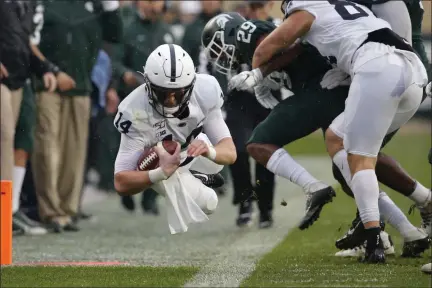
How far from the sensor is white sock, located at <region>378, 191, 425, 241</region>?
22.5 feet

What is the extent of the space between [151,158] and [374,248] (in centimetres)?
135

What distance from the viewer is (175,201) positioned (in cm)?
643

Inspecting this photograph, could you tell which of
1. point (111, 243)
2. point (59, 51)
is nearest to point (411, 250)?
point (111, 243)

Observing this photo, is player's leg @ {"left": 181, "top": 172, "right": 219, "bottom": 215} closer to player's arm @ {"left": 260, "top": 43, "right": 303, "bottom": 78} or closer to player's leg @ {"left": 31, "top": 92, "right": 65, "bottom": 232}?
player's arm @ {"left": 260, "top": 43, "right": 303, "bottom": 78}

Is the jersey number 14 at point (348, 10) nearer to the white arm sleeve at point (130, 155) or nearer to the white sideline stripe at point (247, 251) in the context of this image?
the white arm sleeve at point (130, 155)

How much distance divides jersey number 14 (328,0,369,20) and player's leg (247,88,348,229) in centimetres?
66

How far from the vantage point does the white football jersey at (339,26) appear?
649 centimetres

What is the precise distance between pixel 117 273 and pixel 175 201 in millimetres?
631

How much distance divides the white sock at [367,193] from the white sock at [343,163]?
1.14 feet

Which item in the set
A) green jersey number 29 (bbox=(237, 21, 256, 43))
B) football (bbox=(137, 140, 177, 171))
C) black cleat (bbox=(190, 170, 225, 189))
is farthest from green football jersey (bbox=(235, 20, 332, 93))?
football (bbox=(137, 140, 177, 171))

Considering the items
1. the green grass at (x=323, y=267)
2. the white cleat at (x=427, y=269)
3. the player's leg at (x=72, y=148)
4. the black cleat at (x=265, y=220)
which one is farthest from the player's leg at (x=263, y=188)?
the white cleat at (x=427, y=269)

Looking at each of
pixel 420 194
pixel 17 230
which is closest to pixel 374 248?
pixel 420 194

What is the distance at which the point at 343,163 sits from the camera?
674cm

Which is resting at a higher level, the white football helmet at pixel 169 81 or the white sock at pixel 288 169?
the white football helmet at pixel 169 81
